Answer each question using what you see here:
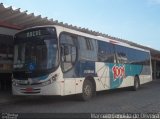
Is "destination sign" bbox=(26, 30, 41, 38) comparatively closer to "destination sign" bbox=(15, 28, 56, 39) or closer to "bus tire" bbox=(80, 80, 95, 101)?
"destination sign" bbox=(15, 28, 56, 39)

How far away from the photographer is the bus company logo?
1983 centimetres

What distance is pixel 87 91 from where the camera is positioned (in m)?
16.5

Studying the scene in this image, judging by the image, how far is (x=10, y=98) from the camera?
16469 mm

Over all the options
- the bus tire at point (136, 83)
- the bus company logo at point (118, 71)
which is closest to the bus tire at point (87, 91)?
the bus company logo at point (118, 71)

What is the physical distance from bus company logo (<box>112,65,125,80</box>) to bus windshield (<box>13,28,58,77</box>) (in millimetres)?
5728

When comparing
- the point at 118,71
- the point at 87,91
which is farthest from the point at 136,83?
the point at 87,91

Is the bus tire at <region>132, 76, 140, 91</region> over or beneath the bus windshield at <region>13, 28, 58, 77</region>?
beneath

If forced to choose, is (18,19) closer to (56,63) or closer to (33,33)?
(33,33)

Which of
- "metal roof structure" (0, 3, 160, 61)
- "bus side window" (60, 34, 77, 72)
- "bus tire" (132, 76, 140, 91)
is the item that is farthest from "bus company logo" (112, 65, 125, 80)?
"bus side window" (60, 34, 77, 72)

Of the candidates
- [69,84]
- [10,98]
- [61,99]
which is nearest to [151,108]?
[69,84]

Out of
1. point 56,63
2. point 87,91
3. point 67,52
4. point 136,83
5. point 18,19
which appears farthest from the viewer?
point 136,83

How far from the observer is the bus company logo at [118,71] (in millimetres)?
19828

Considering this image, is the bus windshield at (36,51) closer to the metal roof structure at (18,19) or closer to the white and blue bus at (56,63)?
the white and blue bus at (56,63)

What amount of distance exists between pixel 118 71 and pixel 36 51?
22.0 ft
